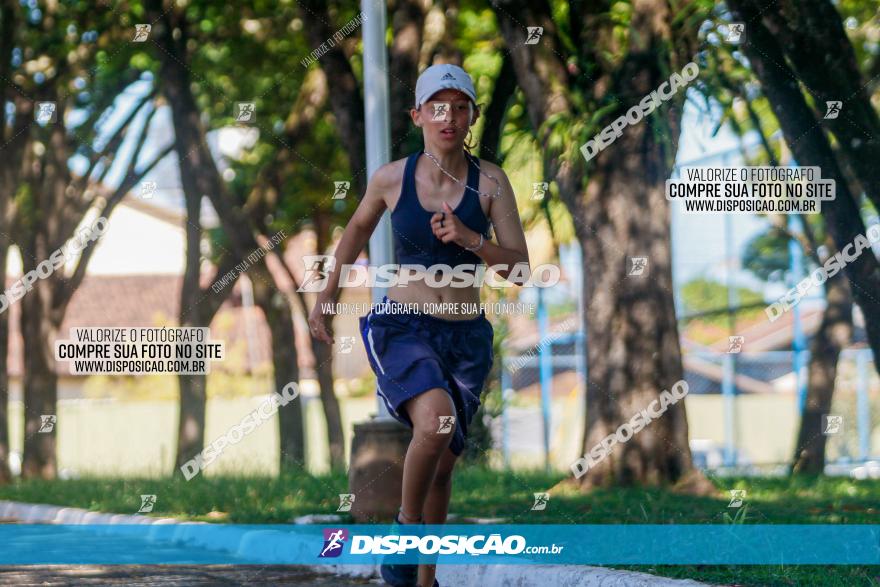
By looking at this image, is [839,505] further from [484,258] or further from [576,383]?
[576,383]

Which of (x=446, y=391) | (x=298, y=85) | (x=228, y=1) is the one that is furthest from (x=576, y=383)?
(x=446, y=391)

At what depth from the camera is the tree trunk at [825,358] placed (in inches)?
557

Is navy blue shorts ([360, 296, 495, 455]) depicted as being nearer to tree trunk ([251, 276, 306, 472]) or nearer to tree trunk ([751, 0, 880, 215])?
tree trunk ([751, 0, 880, 215])

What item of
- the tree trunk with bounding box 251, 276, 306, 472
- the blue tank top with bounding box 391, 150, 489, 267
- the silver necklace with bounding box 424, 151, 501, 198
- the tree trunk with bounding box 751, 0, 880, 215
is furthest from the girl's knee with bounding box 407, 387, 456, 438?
the tree trunk with bounding box 251, 276, 306, 472

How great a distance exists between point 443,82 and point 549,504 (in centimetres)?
350

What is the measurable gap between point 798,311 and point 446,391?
10560 mm

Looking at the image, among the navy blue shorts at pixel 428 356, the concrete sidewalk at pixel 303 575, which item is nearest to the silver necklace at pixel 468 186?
the navy blue shorts at pixel 428 356

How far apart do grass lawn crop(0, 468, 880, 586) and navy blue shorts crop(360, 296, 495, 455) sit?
1069 millimetres

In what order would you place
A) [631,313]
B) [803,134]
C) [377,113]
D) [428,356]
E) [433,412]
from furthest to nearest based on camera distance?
1. [631,313]
2. [803,134]
3. [377,113]
4. [428,356]
5. [433,412]

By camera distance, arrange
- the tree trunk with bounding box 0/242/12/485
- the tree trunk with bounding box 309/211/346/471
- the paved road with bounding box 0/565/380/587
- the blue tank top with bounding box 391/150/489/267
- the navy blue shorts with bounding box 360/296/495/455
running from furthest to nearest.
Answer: the tree trunk with bounding box 309/211/346/471
the tree trunk with bounding box 0/242/12/485
the paved road with bounding box 0/565/380/587
the blue tank top with bounding box 391/150/489/267
the navy blue shorts with bounding box 360/296/495/455

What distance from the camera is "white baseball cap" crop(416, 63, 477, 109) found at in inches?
203

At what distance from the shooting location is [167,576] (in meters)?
6.59

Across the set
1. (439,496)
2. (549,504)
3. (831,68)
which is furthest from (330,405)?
(439,496)

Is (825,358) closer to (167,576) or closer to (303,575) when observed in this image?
(303,575)
